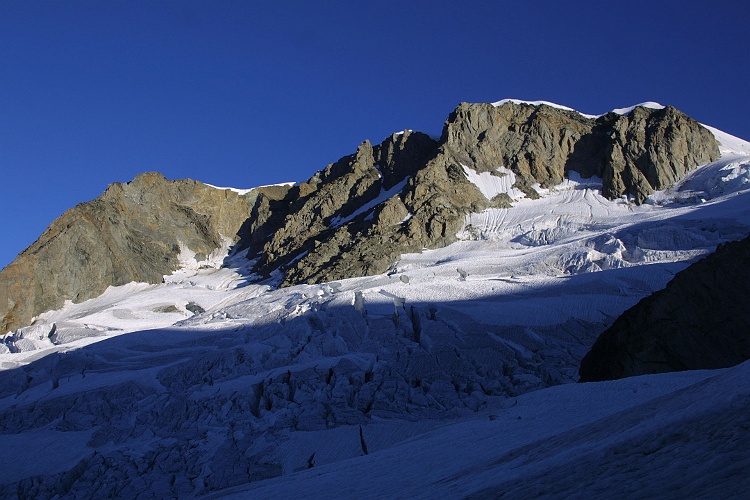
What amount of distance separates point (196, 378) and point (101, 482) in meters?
10.4

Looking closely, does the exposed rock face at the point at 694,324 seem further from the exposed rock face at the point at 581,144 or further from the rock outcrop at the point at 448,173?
the exposed rock face at the point at 581,144

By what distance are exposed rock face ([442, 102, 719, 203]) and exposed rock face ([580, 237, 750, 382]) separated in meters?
52.3

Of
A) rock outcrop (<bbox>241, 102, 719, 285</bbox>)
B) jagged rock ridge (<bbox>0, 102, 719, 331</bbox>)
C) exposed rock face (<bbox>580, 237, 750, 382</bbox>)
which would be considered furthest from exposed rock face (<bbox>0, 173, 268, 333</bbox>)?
exposed rock face (<bbox>580, 237, 750, 382</bbox>)

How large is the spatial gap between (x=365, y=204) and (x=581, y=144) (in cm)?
2771

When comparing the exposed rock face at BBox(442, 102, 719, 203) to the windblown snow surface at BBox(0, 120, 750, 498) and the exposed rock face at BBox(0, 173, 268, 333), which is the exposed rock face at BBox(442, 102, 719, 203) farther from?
the exposed rock face at BBox(0, 173, 268, 333)

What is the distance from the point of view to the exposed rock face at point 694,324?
60.8 feet

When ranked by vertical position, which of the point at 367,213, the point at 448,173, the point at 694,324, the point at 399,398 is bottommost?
the point at 399,398

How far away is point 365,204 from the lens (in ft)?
265

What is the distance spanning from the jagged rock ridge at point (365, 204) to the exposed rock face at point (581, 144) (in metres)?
0.14

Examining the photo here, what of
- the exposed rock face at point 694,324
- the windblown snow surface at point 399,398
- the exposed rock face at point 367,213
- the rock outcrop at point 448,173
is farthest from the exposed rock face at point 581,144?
the exposed rock face at point 694,324

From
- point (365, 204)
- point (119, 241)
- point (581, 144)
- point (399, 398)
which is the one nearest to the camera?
point (399, 398)

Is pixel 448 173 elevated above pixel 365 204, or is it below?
above

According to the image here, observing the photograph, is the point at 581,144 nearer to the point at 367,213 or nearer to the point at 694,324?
the point at 367,213

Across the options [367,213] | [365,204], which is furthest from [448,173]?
[365,204]
